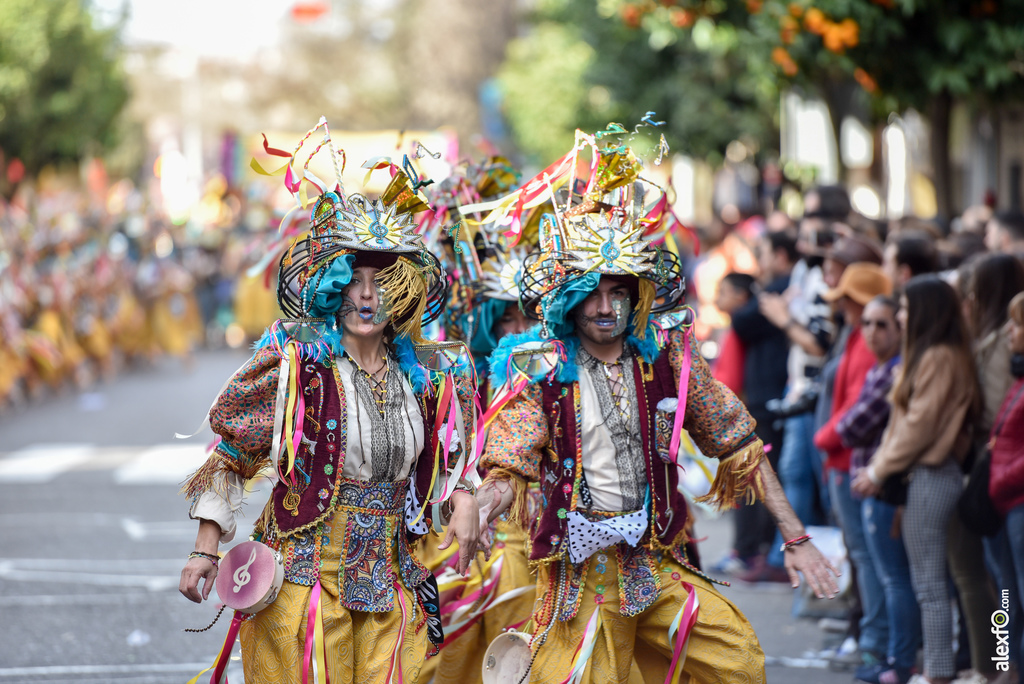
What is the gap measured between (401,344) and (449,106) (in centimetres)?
4541

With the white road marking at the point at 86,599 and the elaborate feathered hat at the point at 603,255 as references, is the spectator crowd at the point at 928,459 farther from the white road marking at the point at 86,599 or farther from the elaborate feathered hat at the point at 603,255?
the white road marking at the point at 86,599

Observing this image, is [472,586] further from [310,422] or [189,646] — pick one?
[189,646]

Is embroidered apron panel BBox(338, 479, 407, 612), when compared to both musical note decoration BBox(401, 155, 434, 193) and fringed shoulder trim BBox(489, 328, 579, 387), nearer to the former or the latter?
fringed shoulder trim BBox(489, 328, 579, 387)

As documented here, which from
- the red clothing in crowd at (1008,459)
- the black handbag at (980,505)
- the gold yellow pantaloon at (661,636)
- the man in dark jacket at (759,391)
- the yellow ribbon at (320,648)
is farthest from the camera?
the man in dark jacket at (759,391)

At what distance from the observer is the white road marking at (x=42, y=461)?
11.5 meters

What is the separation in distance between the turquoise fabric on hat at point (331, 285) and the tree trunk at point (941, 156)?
7.77 metres

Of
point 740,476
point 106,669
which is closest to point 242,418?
point 740,476

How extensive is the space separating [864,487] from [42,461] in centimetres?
862

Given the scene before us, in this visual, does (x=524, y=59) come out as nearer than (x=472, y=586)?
No

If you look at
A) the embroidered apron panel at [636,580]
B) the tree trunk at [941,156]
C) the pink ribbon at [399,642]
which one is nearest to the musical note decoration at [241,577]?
the pink ribbon at [399,642]

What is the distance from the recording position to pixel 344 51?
58.2 m

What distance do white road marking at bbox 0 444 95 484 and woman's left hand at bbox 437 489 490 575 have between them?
811 centimetres

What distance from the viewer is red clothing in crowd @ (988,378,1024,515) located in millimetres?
5133

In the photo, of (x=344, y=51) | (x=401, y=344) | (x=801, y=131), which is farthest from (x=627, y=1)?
(x=344, y=51)
